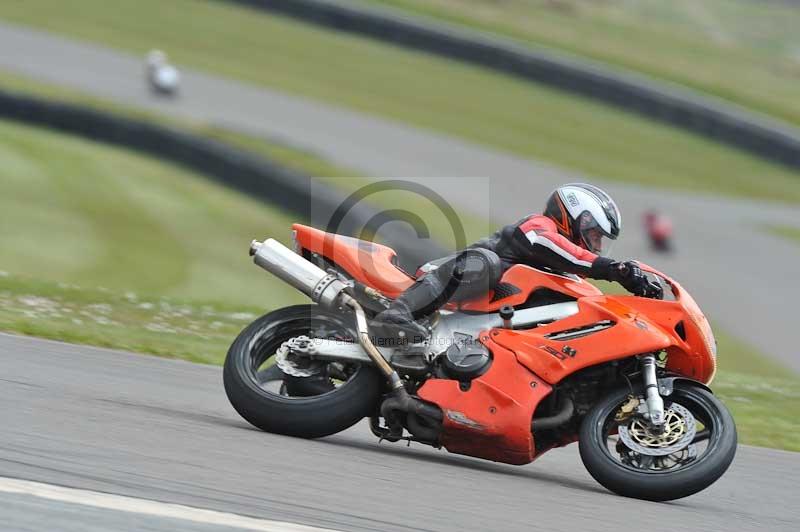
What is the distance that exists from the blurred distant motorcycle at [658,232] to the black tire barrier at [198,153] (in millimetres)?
4302

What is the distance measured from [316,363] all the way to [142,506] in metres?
2.02

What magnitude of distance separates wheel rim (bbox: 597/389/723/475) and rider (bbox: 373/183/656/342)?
0.73m

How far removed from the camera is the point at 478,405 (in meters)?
5.79

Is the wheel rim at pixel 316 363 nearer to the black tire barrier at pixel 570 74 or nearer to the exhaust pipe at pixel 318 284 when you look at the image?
the exhaust pipe at pixel 318 284

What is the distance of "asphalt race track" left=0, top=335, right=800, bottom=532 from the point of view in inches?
171

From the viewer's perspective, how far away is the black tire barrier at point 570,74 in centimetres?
2417

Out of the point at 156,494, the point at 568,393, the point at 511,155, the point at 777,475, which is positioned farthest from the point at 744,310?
the point at 156,494

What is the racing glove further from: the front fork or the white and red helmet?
the front fork

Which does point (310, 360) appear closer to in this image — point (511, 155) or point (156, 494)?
point (156, 494)

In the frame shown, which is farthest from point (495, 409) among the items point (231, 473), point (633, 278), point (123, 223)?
point (123, 223)

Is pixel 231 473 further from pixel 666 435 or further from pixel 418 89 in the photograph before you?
pixel 418 89

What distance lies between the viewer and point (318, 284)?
6.17 meters

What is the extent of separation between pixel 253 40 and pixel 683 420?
2249 cm

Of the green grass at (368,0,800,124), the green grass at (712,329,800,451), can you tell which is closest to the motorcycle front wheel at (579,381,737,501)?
the green grass at (712,329,800,451)
